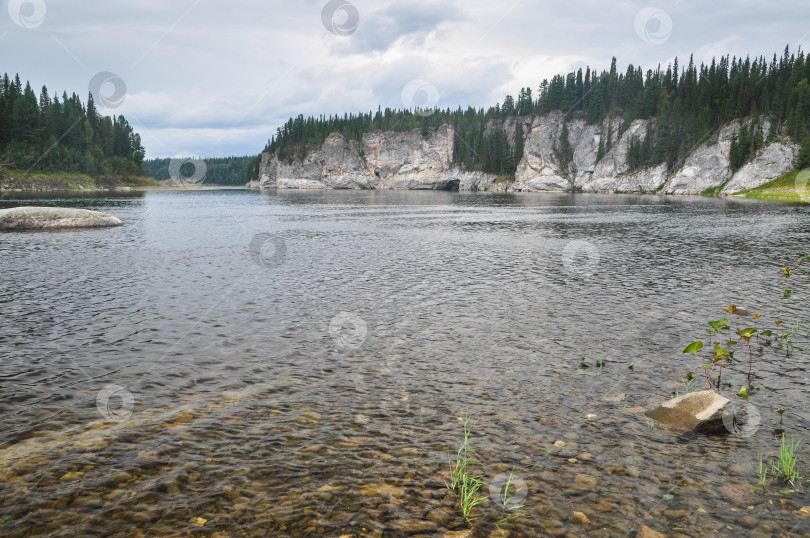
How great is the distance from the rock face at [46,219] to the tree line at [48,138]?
121741 mm

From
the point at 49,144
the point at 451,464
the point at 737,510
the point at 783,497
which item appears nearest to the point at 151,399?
the point at 451,464

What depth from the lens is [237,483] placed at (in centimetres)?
706

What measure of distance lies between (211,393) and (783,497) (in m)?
10.4

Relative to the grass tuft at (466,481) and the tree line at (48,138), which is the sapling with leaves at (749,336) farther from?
the tree line at (48,138)

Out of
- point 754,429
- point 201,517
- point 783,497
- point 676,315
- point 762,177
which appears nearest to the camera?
point 201,517

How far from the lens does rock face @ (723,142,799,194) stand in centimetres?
13175

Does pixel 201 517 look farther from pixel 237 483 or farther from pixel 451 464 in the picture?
pixel 451 464

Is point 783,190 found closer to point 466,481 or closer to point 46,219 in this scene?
point 466,481

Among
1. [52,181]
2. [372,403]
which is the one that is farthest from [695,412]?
[52,181]

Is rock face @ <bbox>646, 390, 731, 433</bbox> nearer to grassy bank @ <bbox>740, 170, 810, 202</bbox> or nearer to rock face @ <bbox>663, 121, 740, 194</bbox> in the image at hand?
grassy bank @ <bbox>740, 170, 810, 202</bbox>

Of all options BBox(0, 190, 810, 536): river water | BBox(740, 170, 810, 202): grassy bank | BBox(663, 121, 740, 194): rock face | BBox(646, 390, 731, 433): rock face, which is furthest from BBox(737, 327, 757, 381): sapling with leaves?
BBox(663, 121, 740, 194): rock face

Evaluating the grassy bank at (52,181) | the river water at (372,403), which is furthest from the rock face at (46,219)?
the grassy bank at (52,181)

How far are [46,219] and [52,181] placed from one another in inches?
5030

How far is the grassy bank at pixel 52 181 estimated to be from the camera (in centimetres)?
12875
